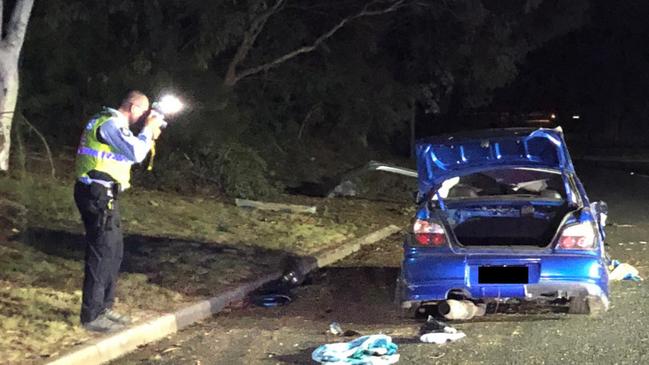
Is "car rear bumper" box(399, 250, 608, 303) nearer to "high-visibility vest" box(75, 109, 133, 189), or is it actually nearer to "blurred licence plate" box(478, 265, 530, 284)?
"blurred licence plate" box(478, 265, 530, 284)

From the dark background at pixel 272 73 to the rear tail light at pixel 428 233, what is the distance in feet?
25.6

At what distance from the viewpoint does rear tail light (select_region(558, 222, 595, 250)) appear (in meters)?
6.71

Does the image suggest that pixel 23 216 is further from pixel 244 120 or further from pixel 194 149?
pixel 244 120

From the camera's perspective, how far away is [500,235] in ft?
24.8

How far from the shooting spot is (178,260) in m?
9.32

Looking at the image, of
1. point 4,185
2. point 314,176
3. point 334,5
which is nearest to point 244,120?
point 314,176

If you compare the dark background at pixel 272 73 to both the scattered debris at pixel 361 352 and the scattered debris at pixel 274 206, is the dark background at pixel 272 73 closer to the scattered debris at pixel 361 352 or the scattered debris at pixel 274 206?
the scattered debris at pixel 274 206

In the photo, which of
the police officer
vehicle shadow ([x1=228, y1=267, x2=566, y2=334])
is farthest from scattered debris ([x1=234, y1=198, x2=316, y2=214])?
the police officer

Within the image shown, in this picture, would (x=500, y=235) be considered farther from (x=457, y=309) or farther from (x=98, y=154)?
(x=98, y=154)

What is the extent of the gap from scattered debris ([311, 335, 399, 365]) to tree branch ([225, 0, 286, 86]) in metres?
11.6

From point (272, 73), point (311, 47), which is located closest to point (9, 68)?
point (311, 47)

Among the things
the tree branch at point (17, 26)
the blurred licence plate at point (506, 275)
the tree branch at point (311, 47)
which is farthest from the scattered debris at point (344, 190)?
the blurred licence plate at point (506, 275)

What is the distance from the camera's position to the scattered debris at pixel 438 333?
21.3ft

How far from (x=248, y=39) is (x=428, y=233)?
11243 millimetres
